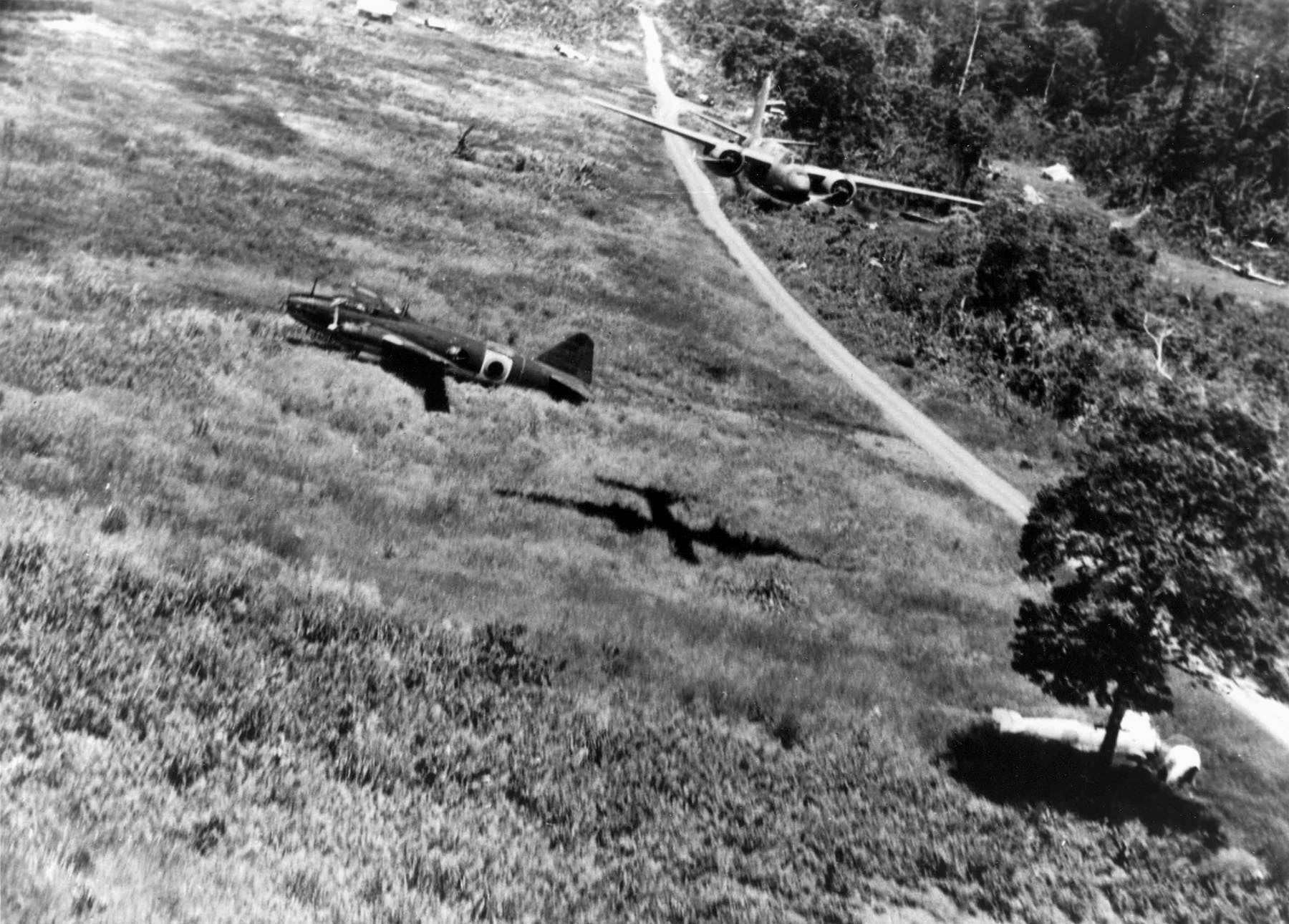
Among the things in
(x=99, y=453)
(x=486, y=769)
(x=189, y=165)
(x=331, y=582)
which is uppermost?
(x=189, y=165)

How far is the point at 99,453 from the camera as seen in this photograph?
7547 millimetres

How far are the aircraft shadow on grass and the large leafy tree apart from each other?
3.38 m

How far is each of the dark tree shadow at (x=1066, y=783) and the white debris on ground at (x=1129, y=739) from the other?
0.11 metres

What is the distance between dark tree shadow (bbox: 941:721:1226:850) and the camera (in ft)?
29.6

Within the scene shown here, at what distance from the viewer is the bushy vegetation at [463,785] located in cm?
589

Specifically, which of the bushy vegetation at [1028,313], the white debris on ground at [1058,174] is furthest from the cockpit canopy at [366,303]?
the white debris on ground at [1058,174]

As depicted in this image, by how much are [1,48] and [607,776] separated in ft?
34.2

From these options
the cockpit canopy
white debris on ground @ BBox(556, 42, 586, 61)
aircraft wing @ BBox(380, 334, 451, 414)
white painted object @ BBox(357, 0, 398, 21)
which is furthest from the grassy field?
white debris on ground @ BBox(556, 42, 586, 61)

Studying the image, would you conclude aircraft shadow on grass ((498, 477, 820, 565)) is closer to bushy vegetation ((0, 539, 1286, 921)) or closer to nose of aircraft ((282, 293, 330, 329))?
bushy vegetation ((0, 539, 1286, 921))

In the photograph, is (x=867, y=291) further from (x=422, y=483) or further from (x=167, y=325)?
(x=167, y=325)

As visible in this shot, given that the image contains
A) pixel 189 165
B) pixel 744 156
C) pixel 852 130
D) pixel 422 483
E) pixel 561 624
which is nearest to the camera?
pixel 561 624

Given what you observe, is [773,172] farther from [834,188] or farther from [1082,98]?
[1082,98]

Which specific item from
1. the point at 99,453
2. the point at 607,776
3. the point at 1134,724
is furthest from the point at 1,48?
the point at 1134,724

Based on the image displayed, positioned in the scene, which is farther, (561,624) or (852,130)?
(852,130)
